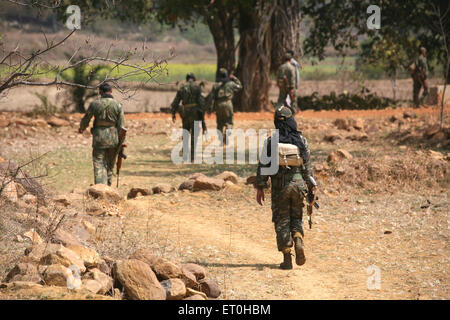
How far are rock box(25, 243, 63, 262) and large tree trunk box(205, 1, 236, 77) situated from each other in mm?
17608

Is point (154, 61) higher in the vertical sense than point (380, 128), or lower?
higher

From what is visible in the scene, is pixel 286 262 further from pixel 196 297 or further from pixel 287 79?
pixel 287 79

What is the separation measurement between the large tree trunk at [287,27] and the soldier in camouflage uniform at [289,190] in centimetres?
1452

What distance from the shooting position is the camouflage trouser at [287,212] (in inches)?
280

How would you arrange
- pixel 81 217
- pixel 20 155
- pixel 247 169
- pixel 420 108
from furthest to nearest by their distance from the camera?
pixel 420 108
pixel 20 155
pixel 247 169
pixel 81 217

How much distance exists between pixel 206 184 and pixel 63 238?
422 cm

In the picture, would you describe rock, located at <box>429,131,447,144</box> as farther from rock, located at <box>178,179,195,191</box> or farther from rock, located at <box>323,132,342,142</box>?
rock, located at <box>178,179,195,191</box>

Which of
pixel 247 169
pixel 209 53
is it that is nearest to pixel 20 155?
pixel 247 169

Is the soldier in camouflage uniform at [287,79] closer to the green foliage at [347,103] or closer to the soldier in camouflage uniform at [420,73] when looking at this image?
the soldier in camouflage uniform at [420,73]

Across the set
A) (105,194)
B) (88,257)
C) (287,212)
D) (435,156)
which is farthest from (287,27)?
(88,257)

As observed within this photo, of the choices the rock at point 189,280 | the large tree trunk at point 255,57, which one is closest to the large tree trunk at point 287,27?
the large tree trunk at point 255,57

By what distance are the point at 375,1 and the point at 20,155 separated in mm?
12551

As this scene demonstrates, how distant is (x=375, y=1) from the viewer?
2280cm
